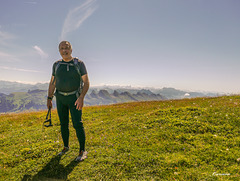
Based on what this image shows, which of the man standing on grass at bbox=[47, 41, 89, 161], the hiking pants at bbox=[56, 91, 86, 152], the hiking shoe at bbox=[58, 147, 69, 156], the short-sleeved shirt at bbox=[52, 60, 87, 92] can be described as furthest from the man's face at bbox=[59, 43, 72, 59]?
the hiking shoe at bbox=[58, 147, 69, 156]

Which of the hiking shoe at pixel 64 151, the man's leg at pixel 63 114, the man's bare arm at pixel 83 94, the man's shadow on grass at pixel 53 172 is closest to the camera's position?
the man's shadow on grass at pixel 53 172

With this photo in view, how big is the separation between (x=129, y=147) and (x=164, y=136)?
2350 millimetres

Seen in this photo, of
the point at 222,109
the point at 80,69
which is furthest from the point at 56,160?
the point at 222,109

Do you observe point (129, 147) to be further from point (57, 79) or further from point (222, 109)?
point (222, 109)

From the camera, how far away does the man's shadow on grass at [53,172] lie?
15.6ft

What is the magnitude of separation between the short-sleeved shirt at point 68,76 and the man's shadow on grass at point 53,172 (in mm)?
3187

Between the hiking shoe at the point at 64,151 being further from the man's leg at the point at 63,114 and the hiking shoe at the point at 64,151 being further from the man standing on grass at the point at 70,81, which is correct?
the man standing on grass at the point at 70,81

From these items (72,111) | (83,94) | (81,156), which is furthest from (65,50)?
Result: (81,156)

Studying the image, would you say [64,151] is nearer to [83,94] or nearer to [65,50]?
[83,94]

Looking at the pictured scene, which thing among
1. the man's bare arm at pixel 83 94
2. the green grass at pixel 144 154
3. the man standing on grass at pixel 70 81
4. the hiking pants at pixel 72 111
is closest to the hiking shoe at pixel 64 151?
the green grass at pixel 144 154

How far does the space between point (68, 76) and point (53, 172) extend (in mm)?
3874

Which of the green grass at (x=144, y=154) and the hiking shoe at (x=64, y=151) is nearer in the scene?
the green grass at (x=144, y=154)

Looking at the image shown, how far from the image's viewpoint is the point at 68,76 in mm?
5316

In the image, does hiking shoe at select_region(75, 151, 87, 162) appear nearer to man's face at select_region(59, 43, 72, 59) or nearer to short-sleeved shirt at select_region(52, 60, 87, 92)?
short-sleeved shirt at select_region(52, 60, 87, 92)
